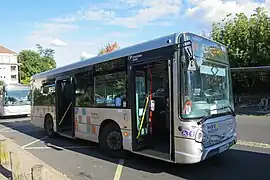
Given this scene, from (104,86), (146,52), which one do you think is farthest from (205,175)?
(104,86)

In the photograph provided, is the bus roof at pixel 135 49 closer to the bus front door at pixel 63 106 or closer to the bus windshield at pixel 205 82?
the bus windshield at pixel 205 82

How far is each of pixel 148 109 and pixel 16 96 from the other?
56.8ft

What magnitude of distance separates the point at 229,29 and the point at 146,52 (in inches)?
793

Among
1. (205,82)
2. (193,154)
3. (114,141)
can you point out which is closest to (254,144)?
(205,82)

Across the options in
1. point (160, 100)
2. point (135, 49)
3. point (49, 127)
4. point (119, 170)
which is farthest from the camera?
point (49, 127)

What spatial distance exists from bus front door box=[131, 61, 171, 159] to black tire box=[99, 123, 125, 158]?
2.63 feet

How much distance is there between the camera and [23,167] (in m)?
4.77

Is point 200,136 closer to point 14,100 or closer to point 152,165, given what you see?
point 152,165

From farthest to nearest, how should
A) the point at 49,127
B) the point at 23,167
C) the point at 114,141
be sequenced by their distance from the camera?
the point at 49,127, the point at 114,141, the point at 23,167

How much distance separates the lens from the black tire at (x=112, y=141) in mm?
7555

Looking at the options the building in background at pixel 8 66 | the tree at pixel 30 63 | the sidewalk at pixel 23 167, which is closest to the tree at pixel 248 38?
the sidewalk at pixel 23 167

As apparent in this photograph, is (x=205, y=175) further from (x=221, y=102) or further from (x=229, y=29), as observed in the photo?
(x=229, y=29)

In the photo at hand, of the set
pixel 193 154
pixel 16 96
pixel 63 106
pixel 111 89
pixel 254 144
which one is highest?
pixel 111 89

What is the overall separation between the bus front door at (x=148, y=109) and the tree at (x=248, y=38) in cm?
1751
